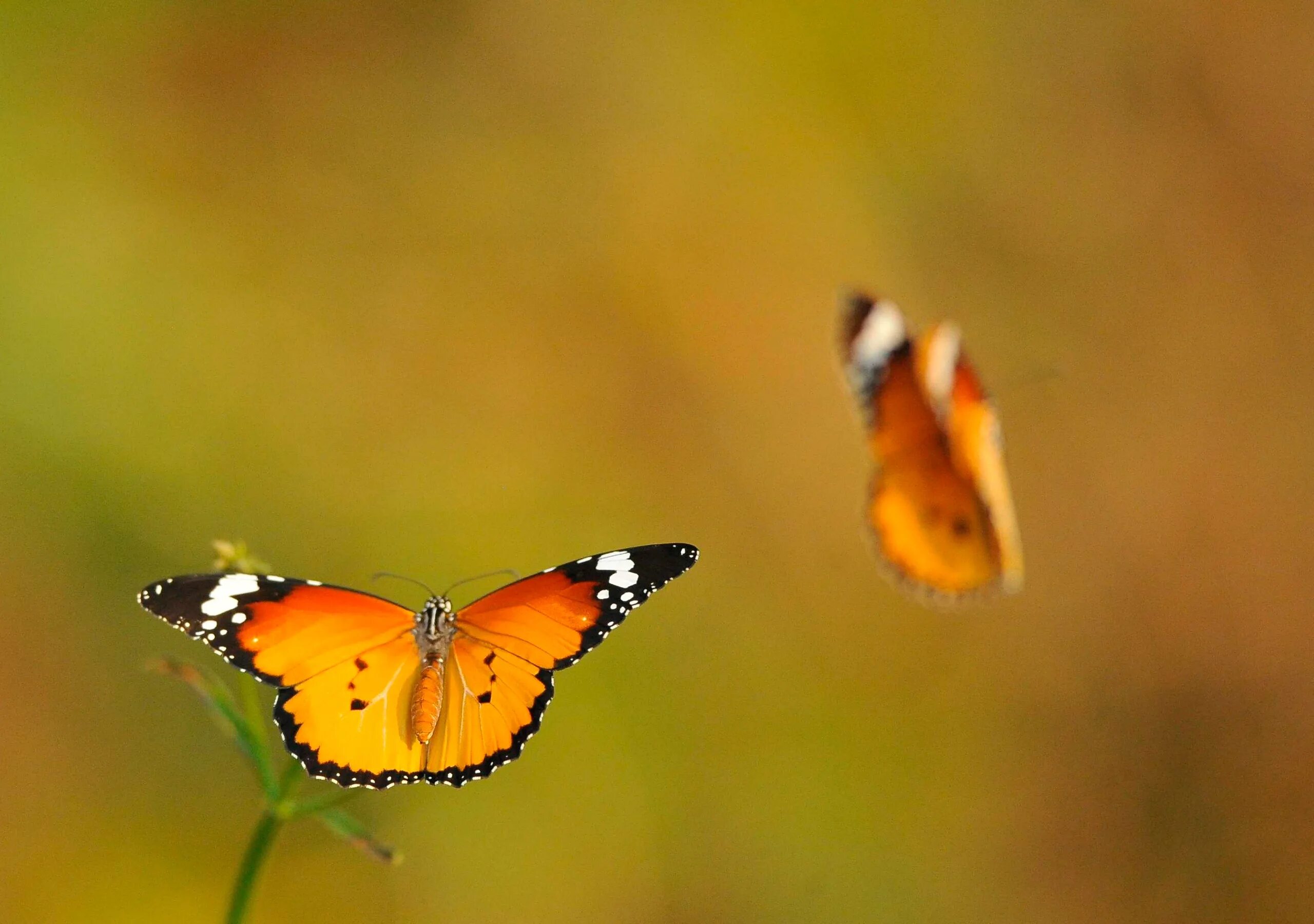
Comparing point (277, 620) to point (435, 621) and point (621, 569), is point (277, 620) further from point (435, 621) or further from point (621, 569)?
point (621, 569)

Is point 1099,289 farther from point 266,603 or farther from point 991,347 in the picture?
point 266,603

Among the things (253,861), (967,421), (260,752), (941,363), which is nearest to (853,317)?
(941,363)

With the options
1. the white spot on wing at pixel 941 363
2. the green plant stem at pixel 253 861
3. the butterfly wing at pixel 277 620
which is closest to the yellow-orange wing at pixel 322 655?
the butterfly wing at pixel 277 620

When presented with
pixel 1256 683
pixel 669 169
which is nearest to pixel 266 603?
pixel 669 169

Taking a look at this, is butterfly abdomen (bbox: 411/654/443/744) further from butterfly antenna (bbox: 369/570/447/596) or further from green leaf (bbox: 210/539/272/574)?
green leaf (bbox: 210/539/272/574)

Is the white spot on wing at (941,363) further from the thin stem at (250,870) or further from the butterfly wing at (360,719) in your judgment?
the thin stem at (250,870)

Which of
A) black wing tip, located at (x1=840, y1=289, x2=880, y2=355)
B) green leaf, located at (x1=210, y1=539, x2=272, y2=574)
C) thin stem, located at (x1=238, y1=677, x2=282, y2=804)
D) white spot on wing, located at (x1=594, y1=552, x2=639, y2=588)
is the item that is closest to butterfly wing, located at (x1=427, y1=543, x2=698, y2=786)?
white spot on wing, located at (x1=594, y1=552, x2=639, y2=588)
